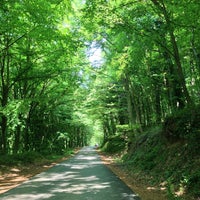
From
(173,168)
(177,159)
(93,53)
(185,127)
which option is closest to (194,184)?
(173,168)

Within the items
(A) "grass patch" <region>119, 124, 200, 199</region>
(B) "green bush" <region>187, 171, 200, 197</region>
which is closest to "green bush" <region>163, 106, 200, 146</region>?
(A) "grass patch" <region>119, 124, 200, 199</region>

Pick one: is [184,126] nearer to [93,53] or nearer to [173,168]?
[173,168]

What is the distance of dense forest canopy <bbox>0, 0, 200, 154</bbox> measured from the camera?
1177cm

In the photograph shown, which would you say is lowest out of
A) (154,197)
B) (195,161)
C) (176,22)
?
(154,197)

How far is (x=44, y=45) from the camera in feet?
56.5

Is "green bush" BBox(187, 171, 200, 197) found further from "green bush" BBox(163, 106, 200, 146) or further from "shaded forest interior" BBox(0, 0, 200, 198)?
"green bush" BBox(163, 106, 200, 146)

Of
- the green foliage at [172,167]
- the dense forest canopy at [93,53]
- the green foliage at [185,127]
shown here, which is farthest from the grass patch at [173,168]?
the dense forest canopy at [93,53]

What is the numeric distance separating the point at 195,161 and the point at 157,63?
11.4 m

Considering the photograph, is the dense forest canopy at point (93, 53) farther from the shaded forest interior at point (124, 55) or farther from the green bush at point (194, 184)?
the green bush at point (194, 184)

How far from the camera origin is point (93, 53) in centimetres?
2275

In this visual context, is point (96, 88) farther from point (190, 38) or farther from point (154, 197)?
point (154, 197)

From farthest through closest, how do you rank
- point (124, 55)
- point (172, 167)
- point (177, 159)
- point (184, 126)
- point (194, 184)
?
point (124, 55), point (184, 126), point (177, 159), point (172, 167), point (194, 184)

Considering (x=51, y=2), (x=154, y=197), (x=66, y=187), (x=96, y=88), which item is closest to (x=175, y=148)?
(x=154, y=197)

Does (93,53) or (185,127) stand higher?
(93,53)
